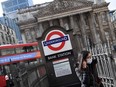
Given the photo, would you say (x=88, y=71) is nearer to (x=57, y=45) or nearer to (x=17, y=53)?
(x=57, y=45)

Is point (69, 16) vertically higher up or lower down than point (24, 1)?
lower down

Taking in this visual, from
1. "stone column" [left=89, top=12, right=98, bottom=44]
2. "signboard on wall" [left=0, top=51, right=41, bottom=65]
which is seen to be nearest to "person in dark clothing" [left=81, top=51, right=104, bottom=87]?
"signboard on wall" [left=0, top=51, right=41, bottom=65]

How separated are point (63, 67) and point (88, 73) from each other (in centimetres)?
359

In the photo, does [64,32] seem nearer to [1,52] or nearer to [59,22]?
[1,52]

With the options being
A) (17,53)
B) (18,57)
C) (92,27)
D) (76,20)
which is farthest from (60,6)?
(18,57)

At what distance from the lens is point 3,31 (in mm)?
71688

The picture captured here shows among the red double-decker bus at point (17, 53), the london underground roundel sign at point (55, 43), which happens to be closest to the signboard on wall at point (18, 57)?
the red double-decker bus at point (17, 53)

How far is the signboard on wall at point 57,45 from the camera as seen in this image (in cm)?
1043

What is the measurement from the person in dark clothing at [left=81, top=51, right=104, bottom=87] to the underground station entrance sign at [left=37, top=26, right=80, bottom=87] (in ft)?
11.0

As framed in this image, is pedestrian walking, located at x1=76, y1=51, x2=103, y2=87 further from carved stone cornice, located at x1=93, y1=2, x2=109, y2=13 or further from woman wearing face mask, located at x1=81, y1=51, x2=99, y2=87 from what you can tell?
carved stone cornice, located at x1=93, y1=2, x2=109, y2=13

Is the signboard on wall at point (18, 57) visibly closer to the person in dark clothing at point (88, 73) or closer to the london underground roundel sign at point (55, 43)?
the london underground roundel sign at point (55, 43)

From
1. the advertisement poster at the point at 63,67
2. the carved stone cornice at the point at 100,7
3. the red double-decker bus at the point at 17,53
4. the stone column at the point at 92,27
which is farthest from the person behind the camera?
the carved stone cornice at the point at 100,7

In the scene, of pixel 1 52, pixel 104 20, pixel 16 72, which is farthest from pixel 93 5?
pixel 16 72

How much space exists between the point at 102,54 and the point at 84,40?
64524mm
